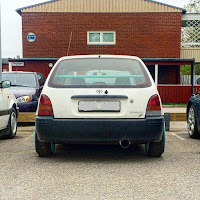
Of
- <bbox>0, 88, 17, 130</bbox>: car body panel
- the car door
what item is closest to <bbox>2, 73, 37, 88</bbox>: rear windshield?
<bbox>0, 88, 17, 130</bbox>: car body panel

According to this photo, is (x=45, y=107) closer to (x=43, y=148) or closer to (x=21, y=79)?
(x=43, y=148)

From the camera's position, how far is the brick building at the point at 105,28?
935 inches

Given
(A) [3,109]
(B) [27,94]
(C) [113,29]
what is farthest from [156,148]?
(C) [113,29]

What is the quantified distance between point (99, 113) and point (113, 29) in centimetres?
1925

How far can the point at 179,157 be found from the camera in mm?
5770

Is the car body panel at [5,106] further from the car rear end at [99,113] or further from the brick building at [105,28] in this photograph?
the brick building at [105,28]

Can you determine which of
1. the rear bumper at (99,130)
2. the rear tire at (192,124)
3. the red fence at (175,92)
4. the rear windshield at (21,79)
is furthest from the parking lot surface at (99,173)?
the red fence at (175,92)

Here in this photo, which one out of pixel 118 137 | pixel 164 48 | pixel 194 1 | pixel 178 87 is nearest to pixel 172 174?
pixel 118 137

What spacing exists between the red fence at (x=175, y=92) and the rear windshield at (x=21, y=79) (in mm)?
11834

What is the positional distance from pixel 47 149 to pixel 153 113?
165cm

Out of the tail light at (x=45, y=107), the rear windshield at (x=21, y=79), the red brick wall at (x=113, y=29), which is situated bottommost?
the tail light at (x=45, y=107)

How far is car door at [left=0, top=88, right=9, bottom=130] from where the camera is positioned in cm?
706

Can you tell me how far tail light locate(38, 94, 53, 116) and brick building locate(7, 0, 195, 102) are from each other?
18.8m

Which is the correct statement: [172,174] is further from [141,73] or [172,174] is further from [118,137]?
[141,73]
